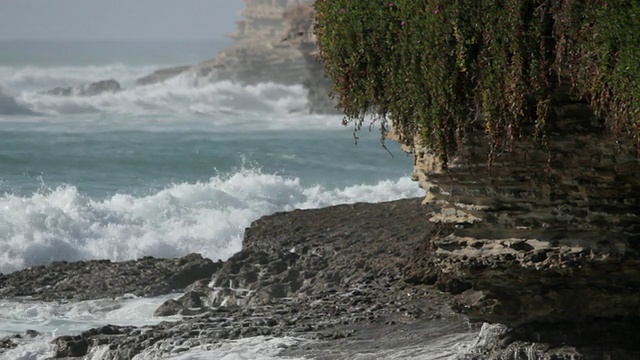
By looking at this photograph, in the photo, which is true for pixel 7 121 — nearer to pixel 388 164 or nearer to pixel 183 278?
pixel 388 164

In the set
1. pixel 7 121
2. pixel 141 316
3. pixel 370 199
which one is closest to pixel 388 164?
pixel 370 199

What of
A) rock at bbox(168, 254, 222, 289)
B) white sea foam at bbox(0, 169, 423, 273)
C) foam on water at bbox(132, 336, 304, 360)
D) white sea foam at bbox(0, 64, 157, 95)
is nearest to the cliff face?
white sea foam at bbox(0, 64, 157, 95)

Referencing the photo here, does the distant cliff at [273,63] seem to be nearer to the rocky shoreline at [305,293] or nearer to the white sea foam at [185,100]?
the white sea foam at [185,100]

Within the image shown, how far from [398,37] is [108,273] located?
923cm

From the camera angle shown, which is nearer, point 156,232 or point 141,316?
point 141,316

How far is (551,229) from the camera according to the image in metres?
12.2

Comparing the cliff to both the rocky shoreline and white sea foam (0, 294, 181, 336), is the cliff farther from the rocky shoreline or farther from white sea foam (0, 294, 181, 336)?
white sea foam (0, 294, 181, 336)

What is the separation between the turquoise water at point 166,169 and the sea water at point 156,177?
0.04 metres

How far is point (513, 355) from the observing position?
13.3 meters

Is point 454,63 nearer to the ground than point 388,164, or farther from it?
farther from it

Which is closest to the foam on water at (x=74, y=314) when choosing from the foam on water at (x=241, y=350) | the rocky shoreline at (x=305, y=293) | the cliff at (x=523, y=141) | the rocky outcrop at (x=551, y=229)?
the rocky shoreline at (x=305, y=293)

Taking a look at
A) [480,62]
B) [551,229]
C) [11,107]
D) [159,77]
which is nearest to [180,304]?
[551,229]

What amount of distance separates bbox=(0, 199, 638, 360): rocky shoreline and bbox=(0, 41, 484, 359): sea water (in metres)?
0.52

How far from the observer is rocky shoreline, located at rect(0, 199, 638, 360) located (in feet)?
48.0
